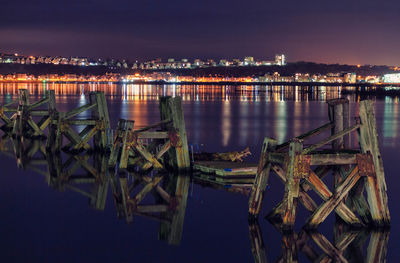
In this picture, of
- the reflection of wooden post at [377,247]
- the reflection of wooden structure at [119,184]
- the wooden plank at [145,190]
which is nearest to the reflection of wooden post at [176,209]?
the reflection of wooden structure at [119,184]

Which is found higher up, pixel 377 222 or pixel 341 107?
pixel 341 107

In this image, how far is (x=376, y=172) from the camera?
12125 millimetres

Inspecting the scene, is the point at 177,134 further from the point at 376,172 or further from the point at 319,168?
the point at 376,172

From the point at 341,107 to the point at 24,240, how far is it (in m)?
6.83

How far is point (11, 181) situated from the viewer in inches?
721

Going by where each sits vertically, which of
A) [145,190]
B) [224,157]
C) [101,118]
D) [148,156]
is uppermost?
[101,118]

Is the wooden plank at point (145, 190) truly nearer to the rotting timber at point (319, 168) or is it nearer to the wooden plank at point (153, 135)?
the rotting timber at point (319, 168)

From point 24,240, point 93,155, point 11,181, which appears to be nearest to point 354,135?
point 93,155

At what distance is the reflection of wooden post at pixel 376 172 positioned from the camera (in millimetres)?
12094

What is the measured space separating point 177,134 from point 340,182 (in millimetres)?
6547

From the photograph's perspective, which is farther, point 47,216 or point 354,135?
point 354,135

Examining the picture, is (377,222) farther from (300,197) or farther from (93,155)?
(93,155)

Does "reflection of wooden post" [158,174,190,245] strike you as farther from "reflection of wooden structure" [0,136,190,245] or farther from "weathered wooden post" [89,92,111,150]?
"weathered wooden post" [89,92,111,150]

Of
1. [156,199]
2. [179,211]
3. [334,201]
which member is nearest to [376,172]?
[334,201]
